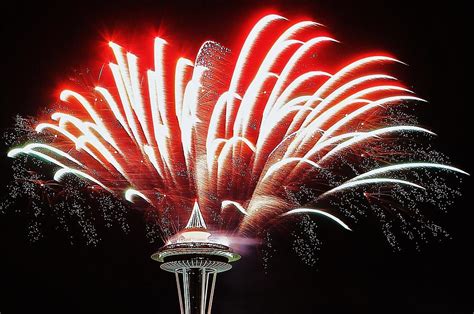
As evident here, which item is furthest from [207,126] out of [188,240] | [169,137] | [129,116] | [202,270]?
[202,270]

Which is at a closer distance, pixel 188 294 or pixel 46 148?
pixel 46 148

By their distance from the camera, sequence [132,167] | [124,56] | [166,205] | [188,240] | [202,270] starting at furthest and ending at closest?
[202,270] < [188,240] < [166,205] < [132,167] < [124,56]

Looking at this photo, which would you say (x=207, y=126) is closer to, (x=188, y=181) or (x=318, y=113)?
(x=188, y=181)

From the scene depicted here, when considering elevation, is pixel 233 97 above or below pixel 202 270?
above

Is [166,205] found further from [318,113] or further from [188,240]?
[318,113]

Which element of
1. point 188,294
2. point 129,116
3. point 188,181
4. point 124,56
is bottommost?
point 188,294

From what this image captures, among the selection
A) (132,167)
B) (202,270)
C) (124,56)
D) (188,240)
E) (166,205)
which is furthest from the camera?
(202,270)

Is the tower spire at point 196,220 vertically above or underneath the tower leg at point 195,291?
above

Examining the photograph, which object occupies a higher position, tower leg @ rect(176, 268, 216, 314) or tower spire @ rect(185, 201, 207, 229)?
tower spire @ rect(185, 201, 207, 229)

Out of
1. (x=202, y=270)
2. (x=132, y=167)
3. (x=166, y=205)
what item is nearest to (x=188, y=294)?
(x=202, y=270)
